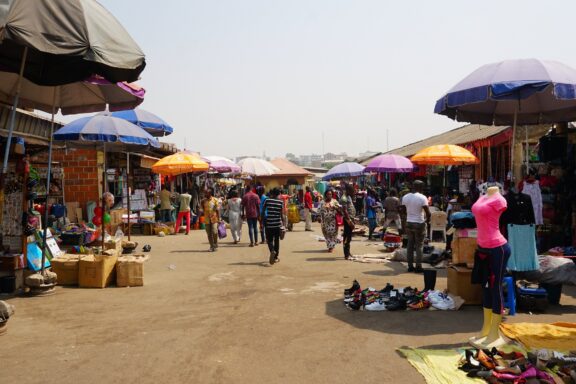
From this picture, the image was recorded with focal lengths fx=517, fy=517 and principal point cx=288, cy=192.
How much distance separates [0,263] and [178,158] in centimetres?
1081

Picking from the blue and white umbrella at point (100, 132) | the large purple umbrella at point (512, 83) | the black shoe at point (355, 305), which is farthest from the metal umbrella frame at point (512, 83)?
the blue and white umbrella at point (100, 132)

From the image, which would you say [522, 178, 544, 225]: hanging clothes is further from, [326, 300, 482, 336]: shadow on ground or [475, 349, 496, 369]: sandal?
[475, 349, 496, 369]: sandal

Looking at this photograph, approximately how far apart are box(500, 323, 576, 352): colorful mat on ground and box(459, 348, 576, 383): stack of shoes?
427 mm

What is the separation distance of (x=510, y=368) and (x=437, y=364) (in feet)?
2.20

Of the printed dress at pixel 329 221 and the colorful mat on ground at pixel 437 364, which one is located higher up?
the printed dress at pixel 329 221

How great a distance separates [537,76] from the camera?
24.8ft

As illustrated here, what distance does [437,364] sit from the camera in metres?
5.14

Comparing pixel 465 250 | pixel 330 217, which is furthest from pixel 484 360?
pixel 330 217

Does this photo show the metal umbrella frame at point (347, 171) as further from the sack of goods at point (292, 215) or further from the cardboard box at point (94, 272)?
the cardboard box at point (94, 272)

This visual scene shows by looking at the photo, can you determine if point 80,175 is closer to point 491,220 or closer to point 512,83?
point 512,83

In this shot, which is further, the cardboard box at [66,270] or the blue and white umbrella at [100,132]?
the blue and white umbrella at [100,132]

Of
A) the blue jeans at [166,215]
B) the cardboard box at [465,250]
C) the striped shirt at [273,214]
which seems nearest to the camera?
the cardboard box at [465,250]

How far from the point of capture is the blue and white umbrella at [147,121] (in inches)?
663

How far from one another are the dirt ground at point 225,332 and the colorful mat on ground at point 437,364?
103 mm
